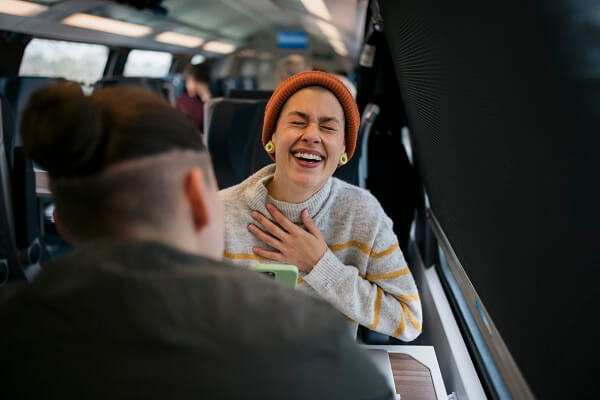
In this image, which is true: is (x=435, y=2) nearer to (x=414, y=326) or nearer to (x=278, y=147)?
(x=278, y=147)

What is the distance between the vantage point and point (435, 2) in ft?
4.23

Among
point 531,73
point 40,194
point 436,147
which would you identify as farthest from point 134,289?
point 40,194

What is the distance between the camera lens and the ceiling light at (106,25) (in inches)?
272

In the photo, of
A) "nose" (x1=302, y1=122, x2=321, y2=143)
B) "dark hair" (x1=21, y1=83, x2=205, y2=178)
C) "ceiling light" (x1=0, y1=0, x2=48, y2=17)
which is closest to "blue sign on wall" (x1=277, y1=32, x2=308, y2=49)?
"ceiling light" (x1=0, y1=0, x2=48, y2=17)

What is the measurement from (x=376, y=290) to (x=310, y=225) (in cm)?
29

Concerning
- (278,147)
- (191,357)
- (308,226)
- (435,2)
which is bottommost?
(308,226)

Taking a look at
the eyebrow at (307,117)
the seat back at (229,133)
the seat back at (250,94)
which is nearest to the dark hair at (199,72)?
the seat back at (250,94)

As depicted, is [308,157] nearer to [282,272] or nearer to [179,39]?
[282,272]

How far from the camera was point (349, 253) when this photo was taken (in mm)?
1683

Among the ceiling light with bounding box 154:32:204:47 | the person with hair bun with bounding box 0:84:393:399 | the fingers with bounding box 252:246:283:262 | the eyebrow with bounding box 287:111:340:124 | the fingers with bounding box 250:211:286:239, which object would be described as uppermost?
the ceiling light with bounding box 154:32:204:47

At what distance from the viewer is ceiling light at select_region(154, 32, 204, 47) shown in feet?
34.1

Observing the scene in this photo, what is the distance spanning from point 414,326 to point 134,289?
3.83 ft

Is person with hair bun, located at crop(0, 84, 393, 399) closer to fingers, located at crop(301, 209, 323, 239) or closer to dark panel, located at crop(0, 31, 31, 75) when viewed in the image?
fingers, located at crop(301, 209, 323, 239)

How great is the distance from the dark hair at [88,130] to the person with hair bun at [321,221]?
915mm
